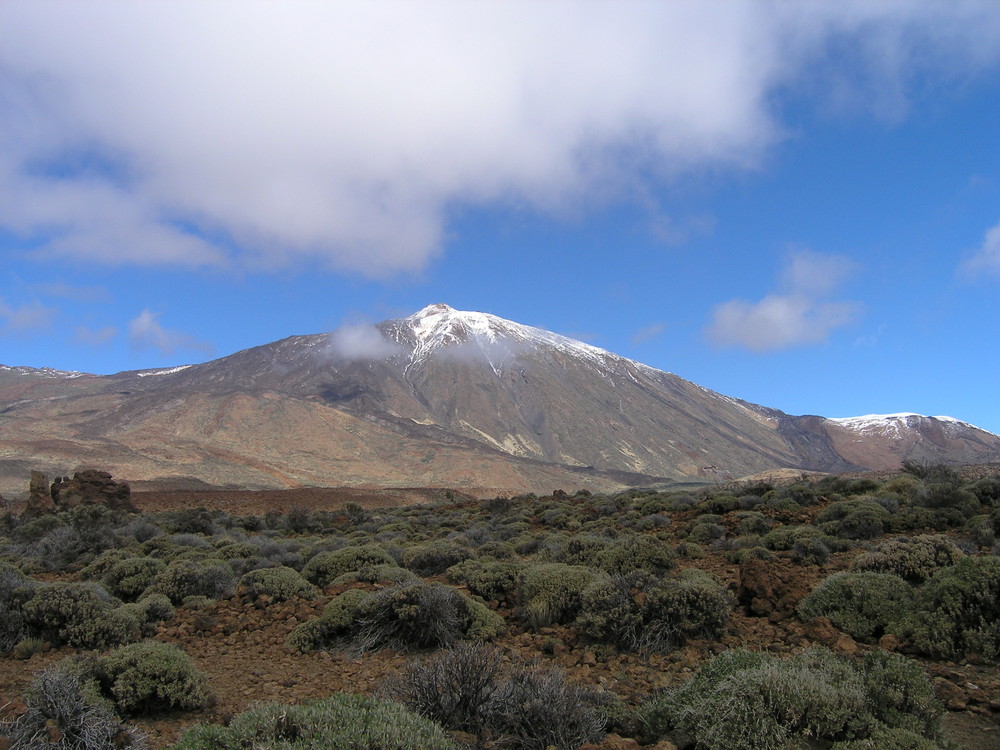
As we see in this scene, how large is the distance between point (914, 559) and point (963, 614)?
5.98 feet

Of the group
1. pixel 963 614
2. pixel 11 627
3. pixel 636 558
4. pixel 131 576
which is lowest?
pixel 11 627

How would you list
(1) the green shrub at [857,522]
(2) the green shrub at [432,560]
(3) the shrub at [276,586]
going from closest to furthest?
(3) the shrub at [276,586]
(1) the green shrub at [857,522]
(2) the green shrub at [432,560]

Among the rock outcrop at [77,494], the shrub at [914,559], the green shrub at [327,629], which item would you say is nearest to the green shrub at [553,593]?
the green shrub at [327,629]

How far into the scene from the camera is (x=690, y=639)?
7012 millimetres

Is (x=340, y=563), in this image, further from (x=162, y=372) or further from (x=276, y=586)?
(x=162, y=372)

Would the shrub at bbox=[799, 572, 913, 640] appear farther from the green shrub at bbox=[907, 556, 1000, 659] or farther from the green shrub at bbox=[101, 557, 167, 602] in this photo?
the green shrub at bbox=[101, 557, 167, 602]

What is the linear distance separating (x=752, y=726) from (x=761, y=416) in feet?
663

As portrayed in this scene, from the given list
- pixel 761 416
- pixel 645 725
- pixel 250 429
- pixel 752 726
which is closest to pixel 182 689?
pixel 645 725

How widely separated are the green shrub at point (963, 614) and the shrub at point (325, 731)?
190 inches

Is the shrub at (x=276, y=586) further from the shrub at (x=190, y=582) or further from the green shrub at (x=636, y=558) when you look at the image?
the green shrub at (x=636, y=558)

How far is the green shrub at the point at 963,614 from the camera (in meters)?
5.73

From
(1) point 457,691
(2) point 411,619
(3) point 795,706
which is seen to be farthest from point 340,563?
(3) point 795,706

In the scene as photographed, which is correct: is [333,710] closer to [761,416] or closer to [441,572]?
[441,572]

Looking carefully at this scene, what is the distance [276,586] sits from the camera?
9.95 metres
